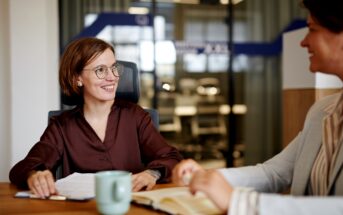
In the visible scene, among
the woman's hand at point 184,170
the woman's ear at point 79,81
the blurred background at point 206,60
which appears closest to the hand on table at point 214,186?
the woman's hand at point 184,170

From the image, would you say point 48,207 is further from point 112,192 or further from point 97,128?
point 97,128

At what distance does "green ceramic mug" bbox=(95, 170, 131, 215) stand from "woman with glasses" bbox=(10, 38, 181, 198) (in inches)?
25.3

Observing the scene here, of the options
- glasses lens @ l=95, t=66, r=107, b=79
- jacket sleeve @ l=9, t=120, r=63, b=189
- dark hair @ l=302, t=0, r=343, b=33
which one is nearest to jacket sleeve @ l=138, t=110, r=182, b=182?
glasses lens @ l=95, t=66, r=107, b=79

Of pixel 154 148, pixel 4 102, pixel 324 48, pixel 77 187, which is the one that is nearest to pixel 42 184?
pixel 77 187

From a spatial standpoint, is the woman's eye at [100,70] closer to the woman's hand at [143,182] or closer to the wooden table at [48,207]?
the woman's hand at [143,182]

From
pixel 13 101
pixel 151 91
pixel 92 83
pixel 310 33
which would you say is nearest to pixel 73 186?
pixel 92 83

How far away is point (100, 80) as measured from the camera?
1868 millimetres

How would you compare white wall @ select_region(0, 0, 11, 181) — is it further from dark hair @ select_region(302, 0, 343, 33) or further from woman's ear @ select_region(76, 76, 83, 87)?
dark hair @ select_region(302, 0, 343, 33)

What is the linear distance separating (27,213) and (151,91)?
3.96m

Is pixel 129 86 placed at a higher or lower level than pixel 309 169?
higher

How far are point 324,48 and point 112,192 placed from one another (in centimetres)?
68

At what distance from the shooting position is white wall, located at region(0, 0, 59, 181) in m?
3.98

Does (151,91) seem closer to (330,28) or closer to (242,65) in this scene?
(242,65)

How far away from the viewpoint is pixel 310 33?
114cm
